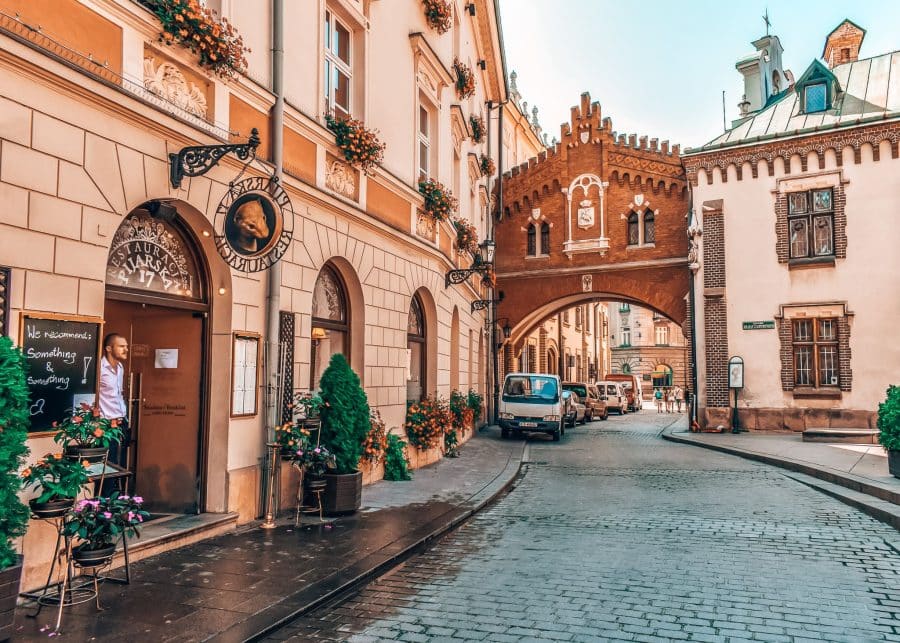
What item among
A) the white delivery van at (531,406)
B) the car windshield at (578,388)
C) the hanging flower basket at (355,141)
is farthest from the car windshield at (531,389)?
the hanging flower basket at (355,141)

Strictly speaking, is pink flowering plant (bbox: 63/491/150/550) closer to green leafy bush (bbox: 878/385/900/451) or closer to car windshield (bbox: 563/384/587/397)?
green leafy bush (bbox: 878/385/900/451)

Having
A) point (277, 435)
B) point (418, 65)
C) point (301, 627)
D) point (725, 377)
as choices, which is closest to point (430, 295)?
point (418, 65)

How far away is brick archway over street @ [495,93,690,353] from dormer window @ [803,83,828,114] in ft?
14.1

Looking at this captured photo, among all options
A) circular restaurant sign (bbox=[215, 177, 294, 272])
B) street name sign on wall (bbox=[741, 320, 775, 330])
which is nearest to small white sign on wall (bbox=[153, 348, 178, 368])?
circular restaurant sign (bbox=[215, 177, 294, 272])

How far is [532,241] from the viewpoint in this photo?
27297 millimetres

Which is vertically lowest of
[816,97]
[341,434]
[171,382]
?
[341,434]

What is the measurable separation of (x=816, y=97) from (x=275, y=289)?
20717 mm

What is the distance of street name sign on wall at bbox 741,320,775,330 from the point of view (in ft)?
→ 70.0

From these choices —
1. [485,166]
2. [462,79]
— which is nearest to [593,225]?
[485,166]

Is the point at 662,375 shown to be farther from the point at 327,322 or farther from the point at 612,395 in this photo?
the point at 327,322

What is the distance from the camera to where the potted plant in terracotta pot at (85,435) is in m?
4.92

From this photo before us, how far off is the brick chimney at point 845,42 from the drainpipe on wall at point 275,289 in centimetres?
2390

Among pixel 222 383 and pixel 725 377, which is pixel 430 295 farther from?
pixel 725 377

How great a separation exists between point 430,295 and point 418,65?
4.54 metres
